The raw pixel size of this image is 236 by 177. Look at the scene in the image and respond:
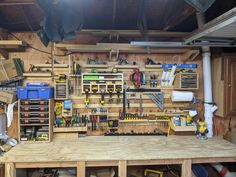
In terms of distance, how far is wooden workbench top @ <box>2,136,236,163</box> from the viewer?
2316mm

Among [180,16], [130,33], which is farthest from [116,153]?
[180,16]

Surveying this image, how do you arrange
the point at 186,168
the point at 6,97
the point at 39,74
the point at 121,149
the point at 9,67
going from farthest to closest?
the point at 39,74, the point at 9,67, the point at 6,97, the point at 121,149, the point at 186,168

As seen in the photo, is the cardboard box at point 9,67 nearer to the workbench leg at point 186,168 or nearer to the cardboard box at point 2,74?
the cardboard box at point 2,74

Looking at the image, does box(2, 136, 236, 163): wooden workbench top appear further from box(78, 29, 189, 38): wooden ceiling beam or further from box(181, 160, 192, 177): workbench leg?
box(78, 29, 189, 38): wooden ceiling beam

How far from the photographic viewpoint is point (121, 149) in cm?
256

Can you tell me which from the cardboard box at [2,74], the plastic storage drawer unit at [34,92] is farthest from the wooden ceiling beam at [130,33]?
the cardboard box at [2,74]

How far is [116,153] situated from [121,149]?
0.46 feet

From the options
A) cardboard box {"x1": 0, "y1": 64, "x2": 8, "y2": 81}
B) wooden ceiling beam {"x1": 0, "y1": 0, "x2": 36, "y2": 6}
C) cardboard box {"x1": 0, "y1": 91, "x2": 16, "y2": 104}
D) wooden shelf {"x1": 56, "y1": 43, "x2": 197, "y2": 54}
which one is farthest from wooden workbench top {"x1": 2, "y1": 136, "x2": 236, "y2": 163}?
wooden ceiling beam {"x1": 0, "y1": 0, "x2": 36, "y2": 6}

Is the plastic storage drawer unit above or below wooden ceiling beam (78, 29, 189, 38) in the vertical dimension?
below

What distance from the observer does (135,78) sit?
10.0 feet

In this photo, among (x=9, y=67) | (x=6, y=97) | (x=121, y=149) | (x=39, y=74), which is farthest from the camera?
(x=39, y=74)

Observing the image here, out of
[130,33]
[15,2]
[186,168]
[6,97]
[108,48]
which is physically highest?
[15,2]

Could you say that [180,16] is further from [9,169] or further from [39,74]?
[9,169]

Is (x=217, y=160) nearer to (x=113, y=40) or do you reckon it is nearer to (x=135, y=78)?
(x=135, y=78)
